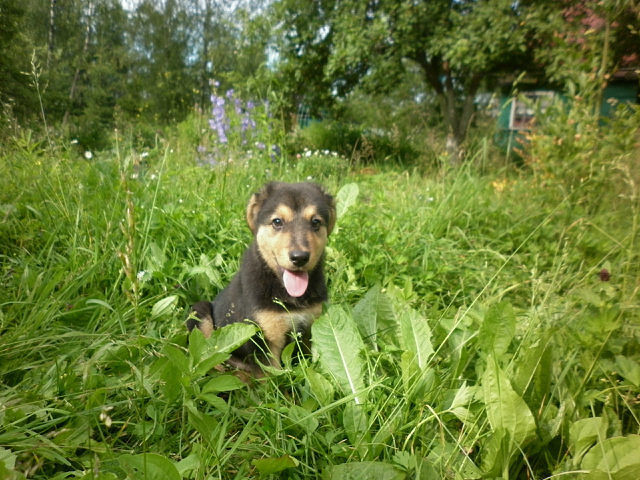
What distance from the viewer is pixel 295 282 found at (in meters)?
2.50

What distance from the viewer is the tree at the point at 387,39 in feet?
37.1

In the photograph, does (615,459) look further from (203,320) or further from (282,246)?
(203,320)

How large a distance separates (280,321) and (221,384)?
2.70 feet

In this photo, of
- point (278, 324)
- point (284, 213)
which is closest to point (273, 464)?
point (278, 324)

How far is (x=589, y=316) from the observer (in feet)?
5.65

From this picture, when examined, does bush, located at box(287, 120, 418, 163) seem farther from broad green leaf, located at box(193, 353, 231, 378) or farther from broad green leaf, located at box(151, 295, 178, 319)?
broad green leaf, located at box(193, 353, 231, 378)

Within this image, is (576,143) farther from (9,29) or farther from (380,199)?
(9,29)

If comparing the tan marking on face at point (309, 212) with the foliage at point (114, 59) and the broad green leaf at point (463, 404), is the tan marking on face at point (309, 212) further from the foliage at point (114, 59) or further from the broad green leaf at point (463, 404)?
the foliage at point (114, 59)

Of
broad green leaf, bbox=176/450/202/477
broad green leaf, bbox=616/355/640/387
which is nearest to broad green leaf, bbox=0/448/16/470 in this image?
broad green leaf, bbox=176/450/202/477

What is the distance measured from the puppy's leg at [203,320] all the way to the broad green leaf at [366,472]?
1626 mm

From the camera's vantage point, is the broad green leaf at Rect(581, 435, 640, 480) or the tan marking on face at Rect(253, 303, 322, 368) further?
the tan marking on face at Rect(253, 303, 322, 368)

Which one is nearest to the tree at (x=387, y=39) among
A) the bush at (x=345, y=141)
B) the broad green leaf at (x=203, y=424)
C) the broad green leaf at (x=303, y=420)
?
the bush at (x=345, y=141)

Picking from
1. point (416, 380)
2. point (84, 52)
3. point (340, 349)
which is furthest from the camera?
point (84, 52)

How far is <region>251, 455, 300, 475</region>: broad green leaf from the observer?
131 cm
